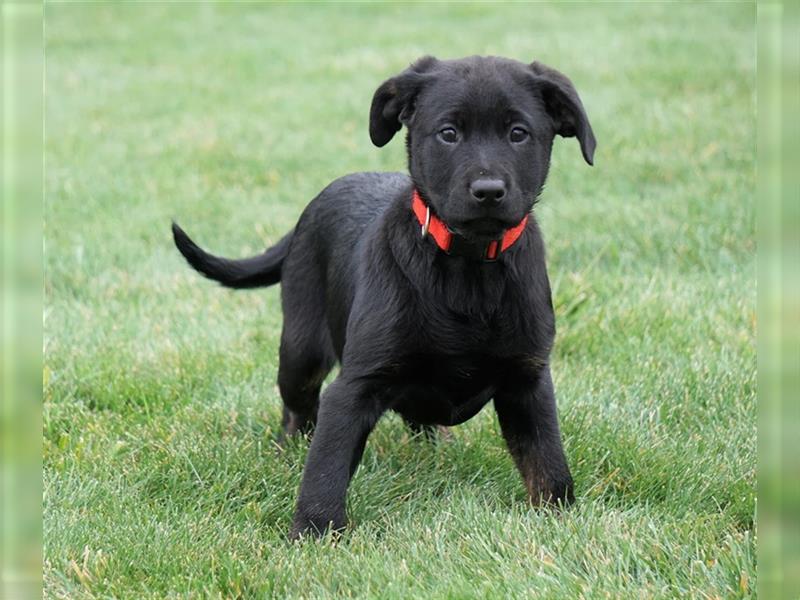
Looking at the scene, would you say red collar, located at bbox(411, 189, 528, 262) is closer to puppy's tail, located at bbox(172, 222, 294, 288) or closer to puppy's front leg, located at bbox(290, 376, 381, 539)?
puppy's front leg, located at bbox(290, 376, 381, 539)

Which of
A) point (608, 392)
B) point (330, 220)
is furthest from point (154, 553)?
point (608, 392)

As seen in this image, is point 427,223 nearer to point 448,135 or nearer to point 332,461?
point 448,135

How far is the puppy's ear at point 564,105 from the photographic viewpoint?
309cm

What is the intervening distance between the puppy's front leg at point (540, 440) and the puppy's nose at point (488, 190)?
2.02ft

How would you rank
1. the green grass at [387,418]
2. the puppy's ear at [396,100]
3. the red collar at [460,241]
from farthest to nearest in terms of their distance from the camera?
the puppy's ear at [396,100] < the red collar at [460,241] < the green grass at [387,418]

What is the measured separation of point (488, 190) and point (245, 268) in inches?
62.4

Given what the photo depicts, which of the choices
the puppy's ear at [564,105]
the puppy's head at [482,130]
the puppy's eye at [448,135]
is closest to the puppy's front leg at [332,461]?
the puppy's head at [482,130]

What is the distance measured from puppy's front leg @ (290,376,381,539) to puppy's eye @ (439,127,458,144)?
0.71 meters

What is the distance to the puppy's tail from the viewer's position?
3941mm

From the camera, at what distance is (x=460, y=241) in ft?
9.95

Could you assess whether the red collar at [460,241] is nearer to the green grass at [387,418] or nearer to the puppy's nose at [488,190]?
the puppy's nose at [488,190]

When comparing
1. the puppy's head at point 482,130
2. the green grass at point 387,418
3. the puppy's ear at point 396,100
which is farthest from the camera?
the puppy's ear at point 396,100

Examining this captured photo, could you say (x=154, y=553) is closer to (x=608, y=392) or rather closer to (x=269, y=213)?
(x=608, y=392)

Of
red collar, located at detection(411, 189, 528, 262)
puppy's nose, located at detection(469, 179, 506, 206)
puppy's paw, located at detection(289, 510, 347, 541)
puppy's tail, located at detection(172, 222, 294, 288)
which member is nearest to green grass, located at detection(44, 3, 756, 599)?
puppy's paw, located at detection(289, 510, 347, 541)
